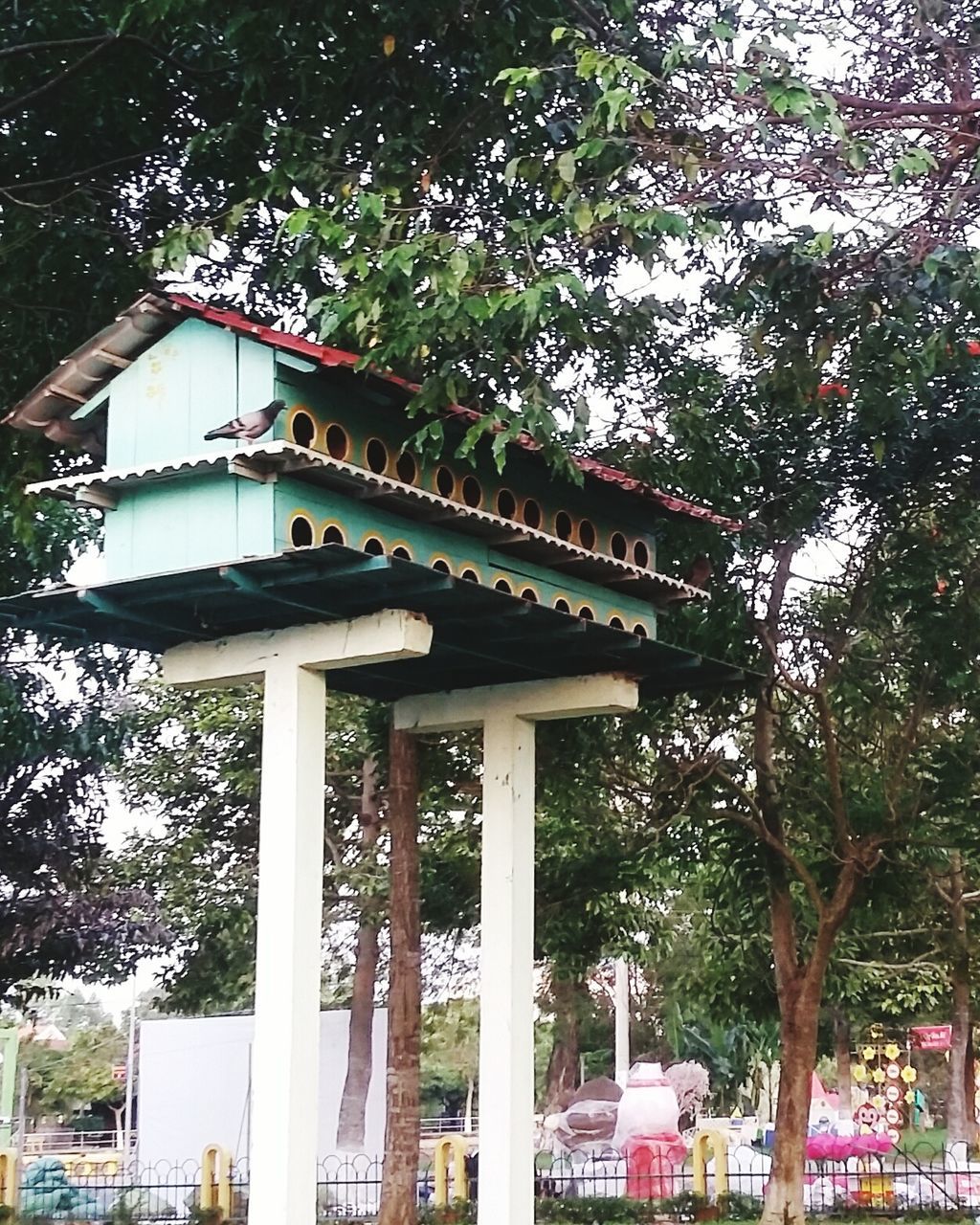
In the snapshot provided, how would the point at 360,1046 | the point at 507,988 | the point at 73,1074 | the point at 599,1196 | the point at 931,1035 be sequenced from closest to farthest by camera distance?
the point at 507,988
the point at 599,1196
the point at 360,1046
the point at 931,1035
the point at 73,1074

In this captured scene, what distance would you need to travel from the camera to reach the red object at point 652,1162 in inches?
606

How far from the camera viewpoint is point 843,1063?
102 ft

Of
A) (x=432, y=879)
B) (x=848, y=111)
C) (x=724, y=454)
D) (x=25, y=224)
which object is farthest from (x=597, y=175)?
Result: (x=432, y=879)

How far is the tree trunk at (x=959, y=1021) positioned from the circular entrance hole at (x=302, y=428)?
8.28 m

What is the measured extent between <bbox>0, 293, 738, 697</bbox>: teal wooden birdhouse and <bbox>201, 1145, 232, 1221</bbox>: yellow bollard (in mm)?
9458

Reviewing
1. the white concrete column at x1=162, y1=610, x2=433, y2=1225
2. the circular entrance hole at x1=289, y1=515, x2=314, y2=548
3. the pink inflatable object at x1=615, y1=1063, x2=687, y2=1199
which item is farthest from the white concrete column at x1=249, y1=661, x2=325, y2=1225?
the pink inflatable object at x1=615, y1=1063, x2=687, y2=1199

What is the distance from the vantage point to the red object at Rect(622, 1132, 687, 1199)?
15.4 meters

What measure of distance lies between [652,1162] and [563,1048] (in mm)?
14066

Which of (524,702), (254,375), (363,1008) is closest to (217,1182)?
(363,1008)

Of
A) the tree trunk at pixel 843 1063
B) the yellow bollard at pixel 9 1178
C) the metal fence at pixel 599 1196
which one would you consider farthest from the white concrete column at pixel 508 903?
the tree trunk at pixel 843 1063

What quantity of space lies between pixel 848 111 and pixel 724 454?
9.80 ft

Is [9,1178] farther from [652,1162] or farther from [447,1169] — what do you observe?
[652,1162]

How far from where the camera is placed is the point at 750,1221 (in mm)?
13172

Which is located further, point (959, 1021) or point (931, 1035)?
point (931, 1035)
